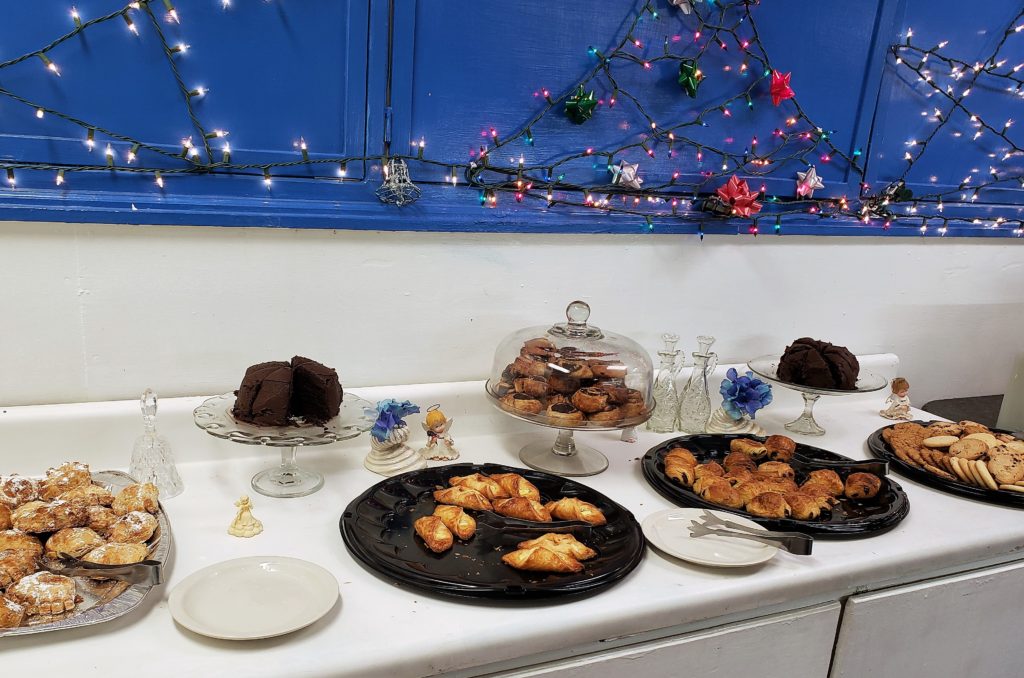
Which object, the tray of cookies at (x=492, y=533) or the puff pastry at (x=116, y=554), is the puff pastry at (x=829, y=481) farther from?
the puff pastry at (x=116, y=554)

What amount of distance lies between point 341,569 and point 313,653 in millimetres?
155

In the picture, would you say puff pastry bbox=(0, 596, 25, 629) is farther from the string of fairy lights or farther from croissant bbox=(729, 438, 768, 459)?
croissant bbox=(729, 438, 768, 459)

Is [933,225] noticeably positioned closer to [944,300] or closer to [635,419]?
[944,300]

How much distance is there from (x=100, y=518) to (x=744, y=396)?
3.43 ft

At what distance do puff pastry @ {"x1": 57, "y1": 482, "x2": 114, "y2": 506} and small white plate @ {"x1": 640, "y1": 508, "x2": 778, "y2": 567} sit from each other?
0.66m

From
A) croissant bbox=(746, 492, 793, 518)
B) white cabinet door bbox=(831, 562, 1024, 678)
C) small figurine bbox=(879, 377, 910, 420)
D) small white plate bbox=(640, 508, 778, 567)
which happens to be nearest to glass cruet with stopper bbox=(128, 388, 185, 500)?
small white plate bbox=(640, 508, 778, 567)

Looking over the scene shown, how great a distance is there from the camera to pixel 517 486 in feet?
3.54

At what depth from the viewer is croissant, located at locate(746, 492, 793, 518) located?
1.07m

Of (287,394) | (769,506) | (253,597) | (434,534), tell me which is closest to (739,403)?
(769,506)

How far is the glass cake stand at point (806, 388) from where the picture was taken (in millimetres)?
1416

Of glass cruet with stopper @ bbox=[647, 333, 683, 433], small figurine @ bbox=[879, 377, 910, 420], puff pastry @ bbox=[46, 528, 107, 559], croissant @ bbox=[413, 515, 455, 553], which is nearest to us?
puff pastry @ bbox=[46, 528, 107, 559]

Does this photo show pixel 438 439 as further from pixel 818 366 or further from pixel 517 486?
pixel 818 366

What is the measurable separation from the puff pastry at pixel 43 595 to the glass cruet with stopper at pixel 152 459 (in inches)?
10.8

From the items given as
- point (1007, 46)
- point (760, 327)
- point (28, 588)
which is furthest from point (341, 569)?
point (1007, 46)
